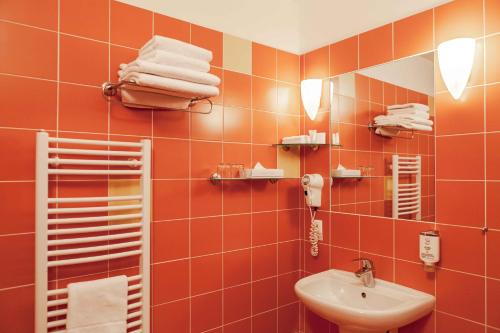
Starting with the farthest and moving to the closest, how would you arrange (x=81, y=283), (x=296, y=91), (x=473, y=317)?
(x=296, y=91)
(x=473, y=317)
(x=81, y=283)

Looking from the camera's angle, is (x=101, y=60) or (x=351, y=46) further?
(x=351, y=46)

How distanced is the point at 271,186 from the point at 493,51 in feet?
4.34

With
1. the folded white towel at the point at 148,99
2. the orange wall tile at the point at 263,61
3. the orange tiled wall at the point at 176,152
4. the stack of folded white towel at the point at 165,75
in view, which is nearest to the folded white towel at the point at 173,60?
the stack of folded white towel at the point at 165,75

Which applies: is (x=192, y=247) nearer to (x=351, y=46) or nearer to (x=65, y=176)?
(x=65, y=176)

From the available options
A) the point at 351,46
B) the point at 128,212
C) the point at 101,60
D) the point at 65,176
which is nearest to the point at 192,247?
the point at 128,212

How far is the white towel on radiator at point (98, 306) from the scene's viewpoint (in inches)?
52.8

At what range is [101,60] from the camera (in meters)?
1.52

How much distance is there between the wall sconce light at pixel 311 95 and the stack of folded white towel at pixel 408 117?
1.37 ft

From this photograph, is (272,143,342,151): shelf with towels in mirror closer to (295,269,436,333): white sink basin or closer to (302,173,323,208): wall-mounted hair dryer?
(302,173,323,208): wall-mounted hair dryer

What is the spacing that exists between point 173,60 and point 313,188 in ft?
3.72

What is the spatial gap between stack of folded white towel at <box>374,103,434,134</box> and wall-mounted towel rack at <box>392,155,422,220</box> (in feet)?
0.54

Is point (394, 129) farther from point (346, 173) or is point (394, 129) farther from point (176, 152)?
point (176, 152)

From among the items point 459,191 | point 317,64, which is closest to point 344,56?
point 317,64

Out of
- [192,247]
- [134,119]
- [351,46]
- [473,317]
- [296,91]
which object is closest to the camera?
[473,317]
